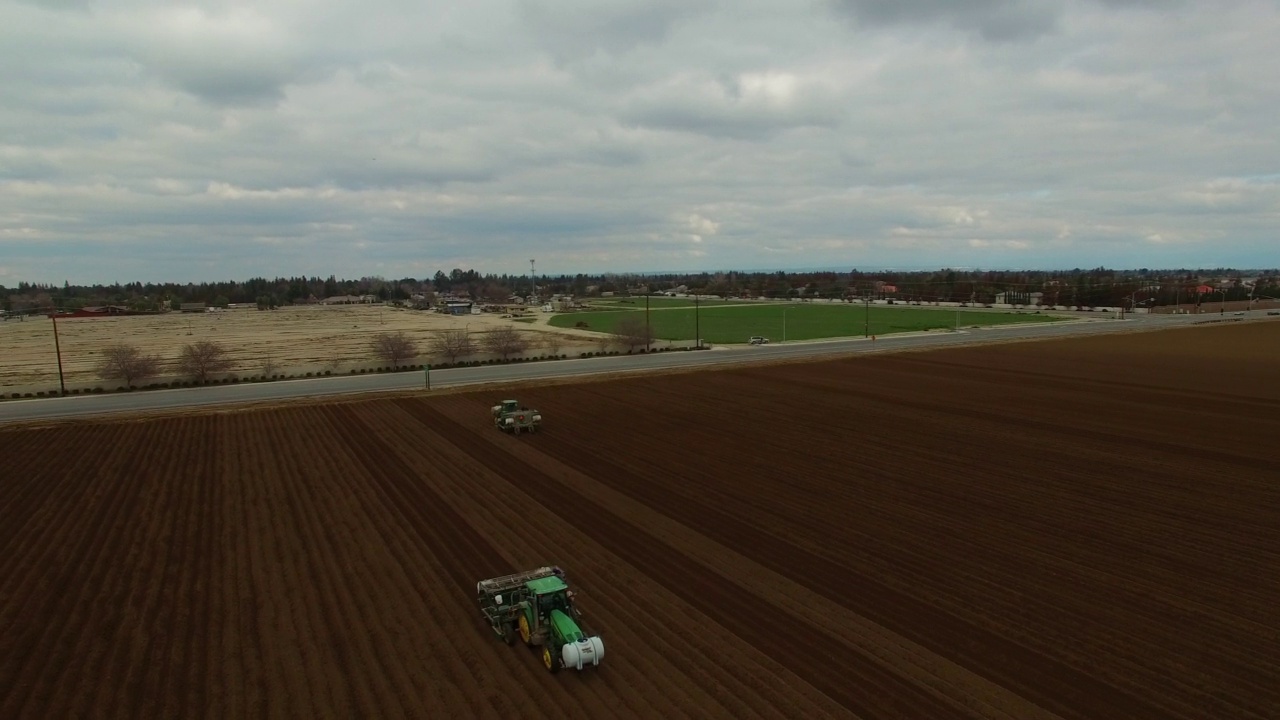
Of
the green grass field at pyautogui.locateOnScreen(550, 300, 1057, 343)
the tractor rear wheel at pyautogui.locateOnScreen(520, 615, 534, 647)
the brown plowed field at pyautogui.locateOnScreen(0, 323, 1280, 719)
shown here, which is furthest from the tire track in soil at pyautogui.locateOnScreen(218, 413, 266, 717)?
the green grass field at pyautogui.locateOnScreen(550, 300, 1057, 343)

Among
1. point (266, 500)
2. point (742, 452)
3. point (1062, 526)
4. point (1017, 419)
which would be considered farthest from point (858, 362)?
point (266, 500)

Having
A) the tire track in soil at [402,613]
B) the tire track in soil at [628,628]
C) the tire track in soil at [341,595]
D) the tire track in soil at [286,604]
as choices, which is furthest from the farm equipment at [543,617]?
the tire track in soil at [286,604]

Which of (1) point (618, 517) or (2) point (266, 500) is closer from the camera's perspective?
(1) point (618, 517)

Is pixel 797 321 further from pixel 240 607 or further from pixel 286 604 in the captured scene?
pixel 240 607

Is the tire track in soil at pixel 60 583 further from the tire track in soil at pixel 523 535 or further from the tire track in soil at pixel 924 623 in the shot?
the tire track in soil at pixel 924 623

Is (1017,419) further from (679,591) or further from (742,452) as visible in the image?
(679,591)

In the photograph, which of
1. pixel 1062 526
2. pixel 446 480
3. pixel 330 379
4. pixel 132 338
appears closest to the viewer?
pixel 1062 526

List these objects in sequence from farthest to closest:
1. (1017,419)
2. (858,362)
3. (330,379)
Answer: (858,362) < (330,379) < (1017,419)
